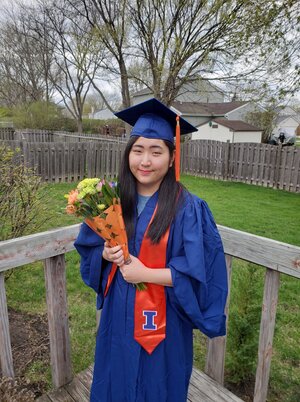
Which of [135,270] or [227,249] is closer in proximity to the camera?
[135,270]

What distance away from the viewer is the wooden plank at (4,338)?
1.87 metres

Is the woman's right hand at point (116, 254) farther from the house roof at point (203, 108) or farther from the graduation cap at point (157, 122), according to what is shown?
the house roof at point (203, 108)

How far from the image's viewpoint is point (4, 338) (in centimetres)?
192

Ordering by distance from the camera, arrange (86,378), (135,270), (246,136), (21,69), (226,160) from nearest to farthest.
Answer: (135,270) → (86,378) → (226,160) → (246,136) → (21,69)

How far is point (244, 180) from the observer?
1205 cm

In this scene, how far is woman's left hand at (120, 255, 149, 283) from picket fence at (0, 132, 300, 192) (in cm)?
891

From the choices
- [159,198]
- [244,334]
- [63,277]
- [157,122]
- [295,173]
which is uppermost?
[157,122]

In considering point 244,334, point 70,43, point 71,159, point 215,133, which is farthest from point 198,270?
point 215,133

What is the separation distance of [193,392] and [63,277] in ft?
3.98

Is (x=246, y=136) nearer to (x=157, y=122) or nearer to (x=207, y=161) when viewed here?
(x=207, y=161)

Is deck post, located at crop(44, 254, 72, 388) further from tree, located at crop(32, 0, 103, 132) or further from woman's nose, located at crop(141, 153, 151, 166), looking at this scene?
tree, located at crop(32, 0, 103, 132)

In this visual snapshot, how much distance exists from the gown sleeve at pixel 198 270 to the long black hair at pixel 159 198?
62mm

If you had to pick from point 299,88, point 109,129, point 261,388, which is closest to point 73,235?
point 261,388

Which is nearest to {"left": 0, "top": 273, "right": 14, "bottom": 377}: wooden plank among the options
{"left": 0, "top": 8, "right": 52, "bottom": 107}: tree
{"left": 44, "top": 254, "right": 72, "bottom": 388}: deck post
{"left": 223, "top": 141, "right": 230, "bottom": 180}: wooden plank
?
{"left": 44, "top": 254, "right": 72, "bottom": 388}: deck post
